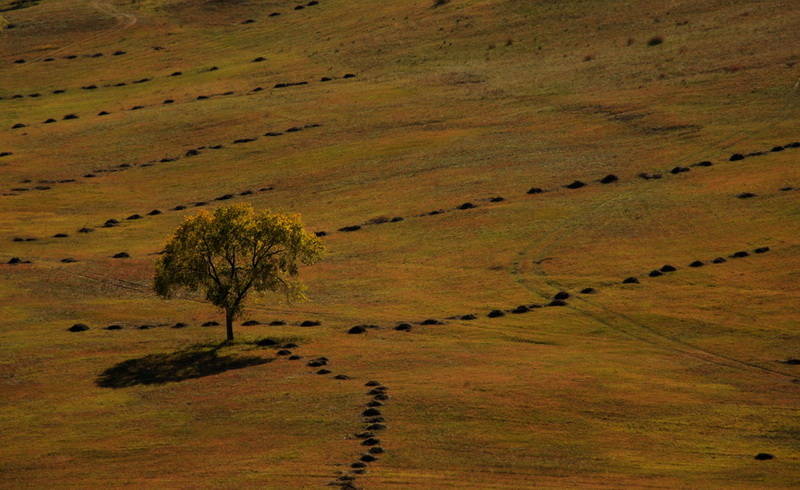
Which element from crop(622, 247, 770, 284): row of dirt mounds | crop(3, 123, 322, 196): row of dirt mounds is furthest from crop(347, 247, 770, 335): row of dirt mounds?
crop(3, 123, 322, 196): row of dirt mounds

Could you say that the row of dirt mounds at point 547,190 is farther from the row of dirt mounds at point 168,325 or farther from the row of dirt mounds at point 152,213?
the row of dirt mounds at point 168,325

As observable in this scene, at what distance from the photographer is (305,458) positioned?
2340 inches

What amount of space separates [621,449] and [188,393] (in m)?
26.2

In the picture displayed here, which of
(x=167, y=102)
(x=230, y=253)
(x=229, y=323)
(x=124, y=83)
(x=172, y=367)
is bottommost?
(x=172, y=367)

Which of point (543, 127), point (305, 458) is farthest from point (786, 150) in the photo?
point (305, 458)

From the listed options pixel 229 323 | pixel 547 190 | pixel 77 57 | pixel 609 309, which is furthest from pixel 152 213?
pixel 77 57

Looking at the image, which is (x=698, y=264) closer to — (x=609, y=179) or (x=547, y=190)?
(x=609, y=179)

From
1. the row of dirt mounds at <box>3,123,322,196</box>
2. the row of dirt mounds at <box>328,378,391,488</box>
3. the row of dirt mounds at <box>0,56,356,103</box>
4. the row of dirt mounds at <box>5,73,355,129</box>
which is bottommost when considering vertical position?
the row of dirt mounds at <box>328,378,391,488</box>

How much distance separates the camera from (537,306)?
9162cm

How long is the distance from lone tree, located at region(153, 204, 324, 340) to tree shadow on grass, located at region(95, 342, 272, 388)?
4.01 m

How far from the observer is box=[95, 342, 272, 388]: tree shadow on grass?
246 ft

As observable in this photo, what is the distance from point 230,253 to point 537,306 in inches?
931

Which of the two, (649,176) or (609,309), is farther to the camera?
(649,176)

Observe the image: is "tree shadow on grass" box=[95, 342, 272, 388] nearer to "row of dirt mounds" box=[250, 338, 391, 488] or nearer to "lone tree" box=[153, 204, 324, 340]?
"row of dirt mounds" box=[250, 338, 391, 488]
